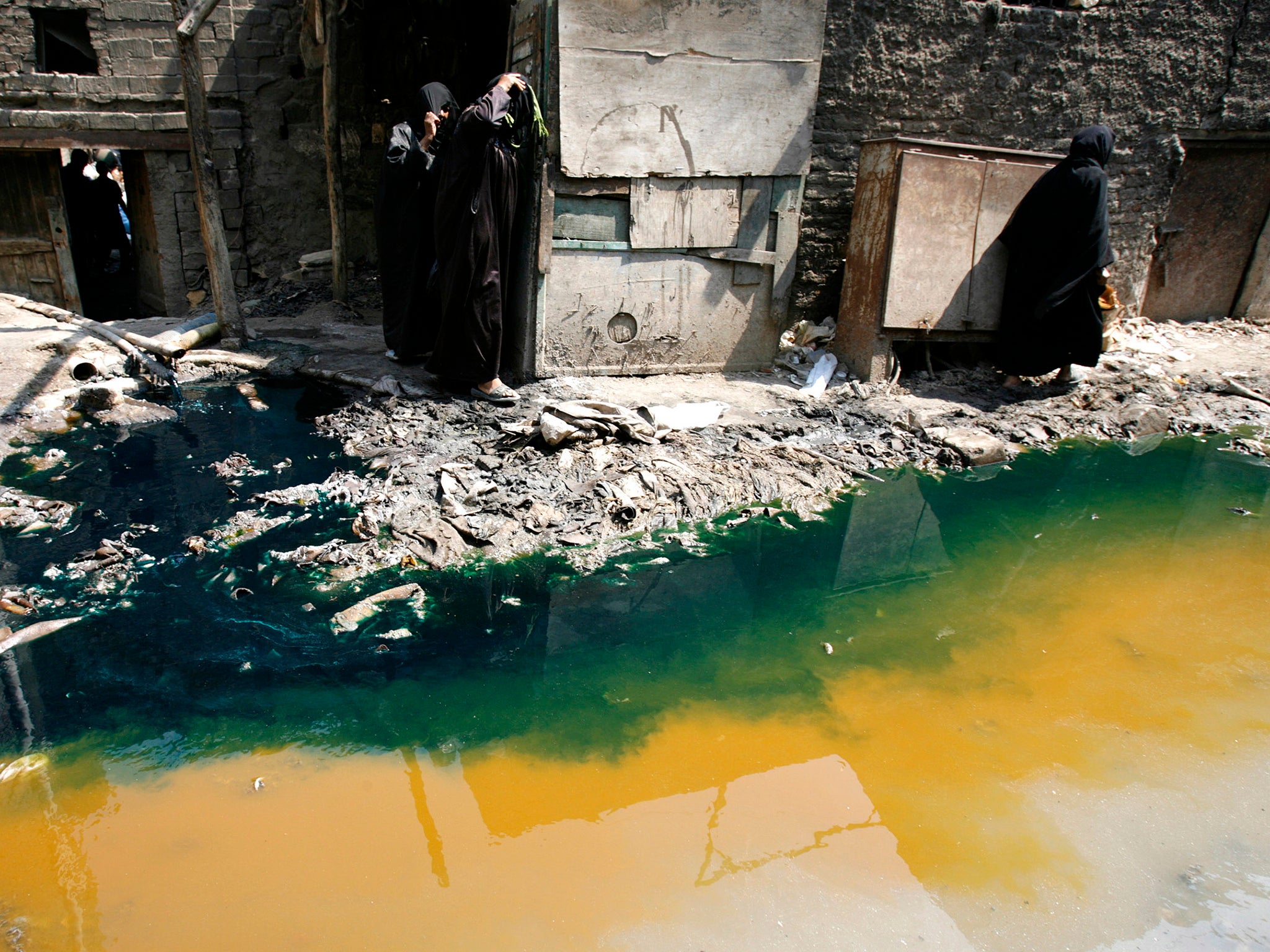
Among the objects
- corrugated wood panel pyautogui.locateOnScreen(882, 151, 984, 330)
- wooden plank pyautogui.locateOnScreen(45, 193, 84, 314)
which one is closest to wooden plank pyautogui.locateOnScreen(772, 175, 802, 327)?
corrugated wood panel pyautogui.locateOnScreen(882, 151, 984, 330)

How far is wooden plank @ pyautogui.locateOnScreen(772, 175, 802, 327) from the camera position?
18.3 feet

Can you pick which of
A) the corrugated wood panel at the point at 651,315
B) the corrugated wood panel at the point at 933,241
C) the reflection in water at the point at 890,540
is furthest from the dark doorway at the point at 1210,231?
the reflection in water at the point at 890,540

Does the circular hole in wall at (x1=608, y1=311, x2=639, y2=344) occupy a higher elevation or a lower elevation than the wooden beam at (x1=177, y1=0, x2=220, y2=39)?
lower

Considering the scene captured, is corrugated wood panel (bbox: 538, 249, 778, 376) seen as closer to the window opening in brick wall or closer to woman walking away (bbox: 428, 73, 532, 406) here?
woman walking away (bbox: 428, 73, 532, 406)

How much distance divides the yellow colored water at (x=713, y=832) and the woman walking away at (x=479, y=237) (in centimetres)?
289

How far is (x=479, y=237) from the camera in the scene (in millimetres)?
4734

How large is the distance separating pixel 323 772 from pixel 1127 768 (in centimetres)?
262

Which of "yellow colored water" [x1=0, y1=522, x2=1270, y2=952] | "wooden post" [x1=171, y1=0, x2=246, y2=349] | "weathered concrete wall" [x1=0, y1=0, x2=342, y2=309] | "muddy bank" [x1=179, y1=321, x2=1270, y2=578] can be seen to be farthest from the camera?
"weathered concrete wall" [x1=0, y1=0, x2=342, y2=309]

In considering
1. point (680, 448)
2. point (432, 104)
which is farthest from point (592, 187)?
point (680, 448)

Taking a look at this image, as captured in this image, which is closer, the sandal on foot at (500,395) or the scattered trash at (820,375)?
the sandal on foot at (500,395)

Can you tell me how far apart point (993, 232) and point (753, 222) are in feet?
5.67

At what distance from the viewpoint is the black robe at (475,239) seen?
15.1ft

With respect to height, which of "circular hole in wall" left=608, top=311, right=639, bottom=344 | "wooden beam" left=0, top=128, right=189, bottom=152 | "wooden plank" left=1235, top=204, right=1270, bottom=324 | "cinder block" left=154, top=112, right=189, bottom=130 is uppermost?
"cinder block" left=154, top=112, right=189, bottom=130

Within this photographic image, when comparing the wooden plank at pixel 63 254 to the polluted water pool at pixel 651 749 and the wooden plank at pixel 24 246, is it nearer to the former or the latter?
the wooden plank at pixel 24 246
